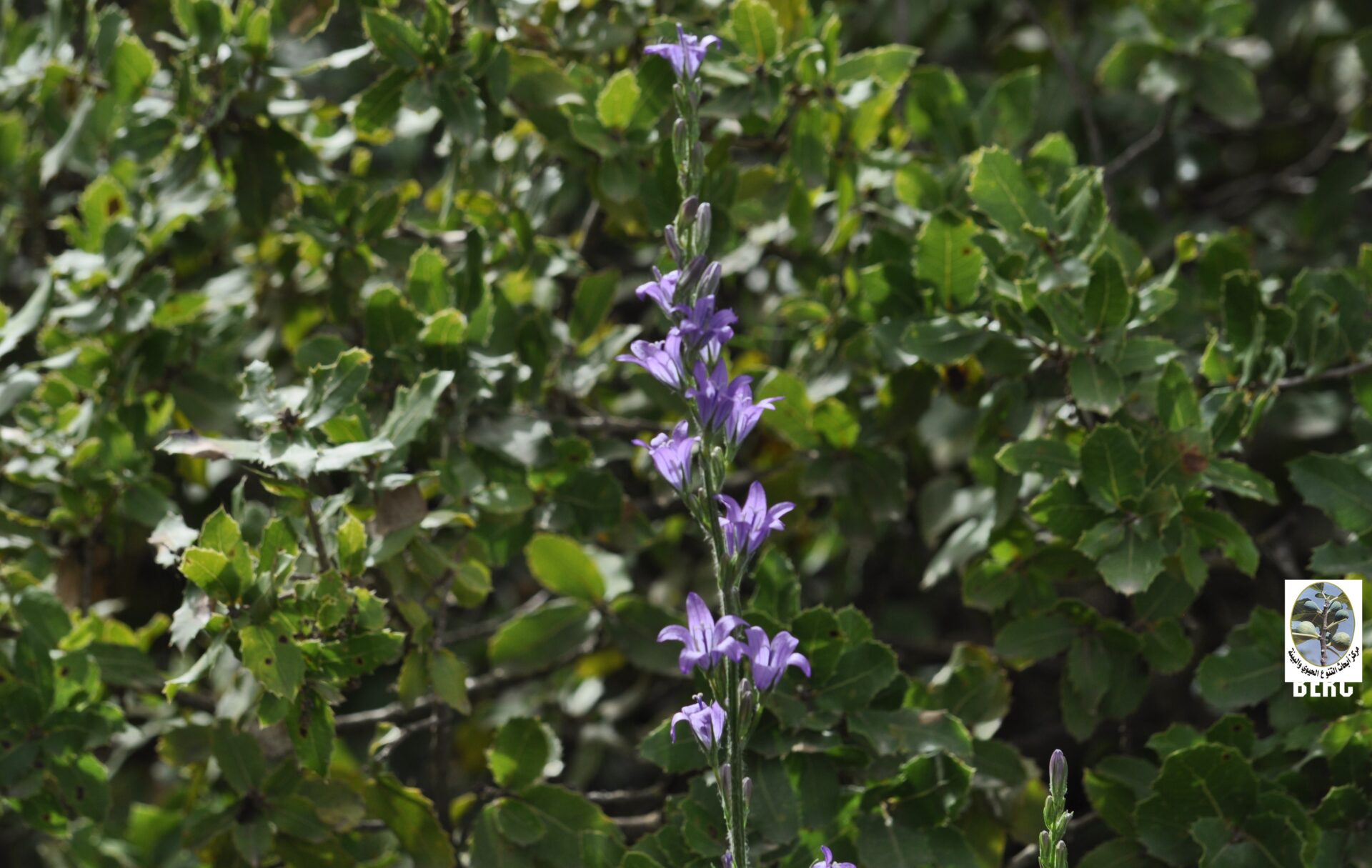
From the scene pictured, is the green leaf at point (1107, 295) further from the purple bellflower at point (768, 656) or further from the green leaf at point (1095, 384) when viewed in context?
the purple bellflower at point (768, 656)

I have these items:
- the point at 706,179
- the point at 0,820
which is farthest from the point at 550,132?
the point at 0,820

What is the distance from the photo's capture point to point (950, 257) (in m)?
1.88

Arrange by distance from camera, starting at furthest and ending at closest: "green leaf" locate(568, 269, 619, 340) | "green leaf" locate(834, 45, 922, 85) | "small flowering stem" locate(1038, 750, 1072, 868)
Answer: "green leaf" locate(568, 269, 619, 340) < "green leaf" locate(834, 45, 922, 85) < "small flowering stem" locate(1038, 750, 1072, 868)

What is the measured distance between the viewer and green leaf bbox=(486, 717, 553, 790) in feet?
5.98

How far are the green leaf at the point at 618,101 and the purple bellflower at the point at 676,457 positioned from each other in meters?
0.77

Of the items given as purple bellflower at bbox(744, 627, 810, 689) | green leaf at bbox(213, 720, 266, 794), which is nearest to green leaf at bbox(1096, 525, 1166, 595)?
purple bellflower at bbox(744, 627, 810, 689)

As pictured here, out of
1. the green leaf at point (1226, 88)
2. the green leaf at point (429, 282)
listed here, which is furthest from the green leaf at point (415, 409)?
the green leaf at point (1226, 88)

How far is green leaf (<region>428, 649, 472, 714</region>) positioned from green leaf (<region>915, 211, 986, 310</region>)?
0.82 m

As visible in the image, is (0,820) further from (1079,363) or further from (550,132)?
(1079,363)

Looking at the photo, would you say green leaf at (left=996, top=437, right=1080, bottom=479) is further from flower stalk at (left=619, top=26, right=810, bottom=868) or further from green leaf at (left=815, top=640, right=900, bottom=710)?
flower stalk at (left=619, top=26, right=810, bottom=868)

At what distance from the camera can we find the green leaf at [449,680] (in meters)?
1.75

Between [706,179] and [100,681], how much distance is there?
1066 millimetres

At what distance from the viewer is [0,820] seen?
8.21 ft

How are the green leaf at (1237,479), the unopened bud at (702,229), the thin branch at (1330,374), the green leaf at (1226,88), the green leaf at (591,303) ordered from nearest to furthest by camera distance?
1. the unopened bud at (702,229)
2. the green leaf at (1237,479)
3. the thin branch at (1330,374)
4. the green leaf at (591,303)
5. the green leaf at (1226,88)
